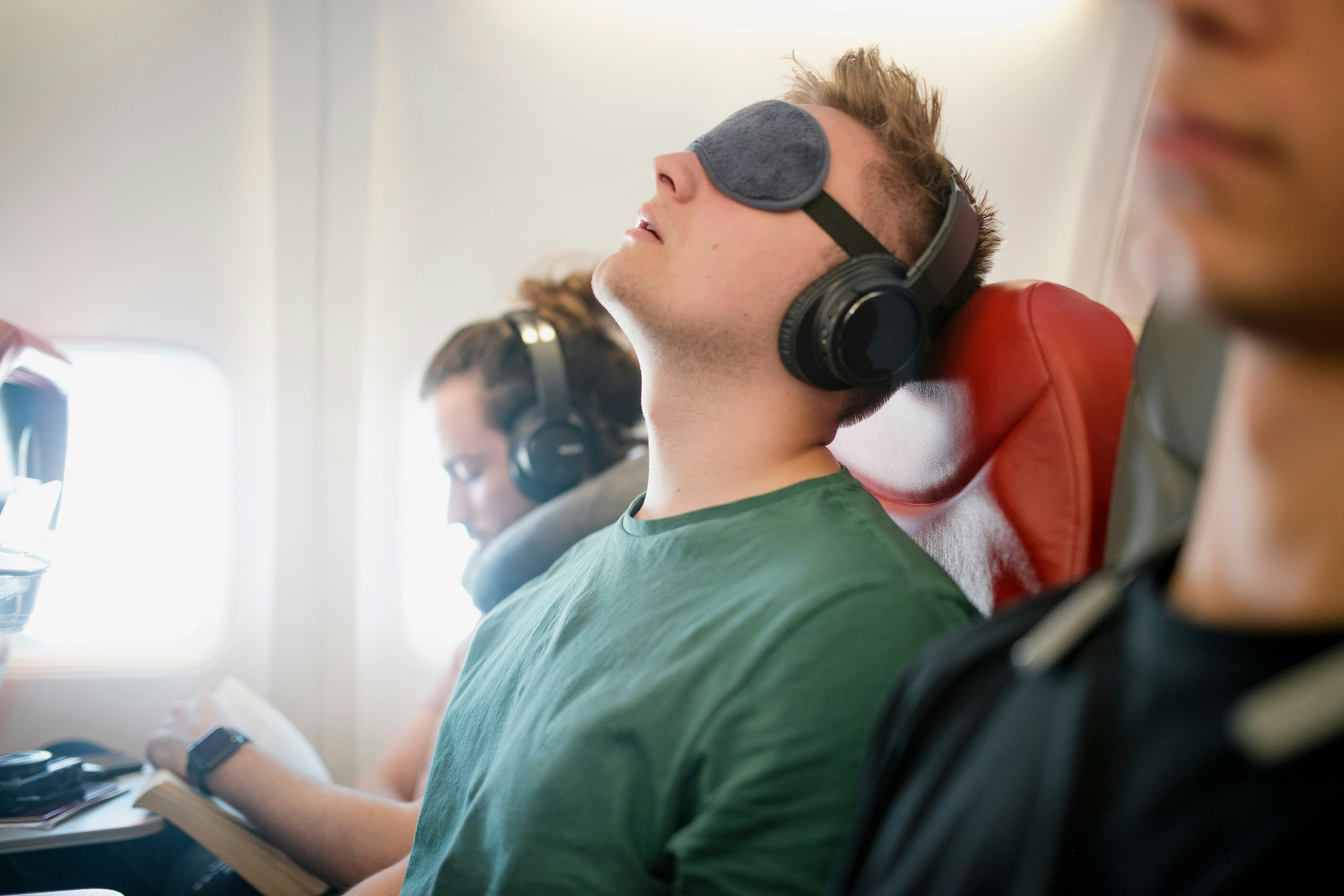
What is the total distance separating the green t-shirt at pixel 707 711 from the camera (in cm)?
63

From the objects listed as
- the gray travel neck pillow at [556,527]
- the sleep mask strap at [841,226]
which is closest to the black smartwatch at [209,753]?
the gray travel neck pillow at [556,527]

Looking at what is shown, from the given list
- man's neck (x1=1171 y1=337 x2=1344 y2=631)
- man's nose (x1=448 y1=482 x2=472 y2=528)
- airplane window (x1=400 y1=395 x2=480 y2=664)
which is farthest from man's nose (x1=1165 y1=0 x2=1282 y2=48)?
airplane window (x1=400 y1=395 x2=480 y2=664)

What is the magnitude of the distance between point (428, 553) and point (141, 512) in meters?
0.75

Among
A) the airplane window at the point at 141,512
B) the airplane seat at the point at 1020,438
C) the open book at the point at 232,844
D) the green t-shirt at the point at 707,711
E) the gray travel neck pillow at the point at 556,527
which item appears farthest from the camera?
the airplane window at the point at 141,512

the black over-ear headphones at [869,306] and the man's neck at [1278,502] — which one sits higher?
the black over-ear headphones at [869,306]

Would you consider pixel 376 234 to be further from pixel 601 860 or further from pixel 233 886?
pixel 601 860

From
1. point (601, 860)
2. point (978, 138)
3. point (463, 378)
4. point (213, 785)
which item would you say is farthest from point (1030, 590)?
point (978, 138)

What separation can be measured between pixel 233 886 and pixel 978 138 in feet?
8.37

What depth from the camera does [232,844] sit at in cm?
136

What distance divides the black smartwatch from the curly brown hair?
31.0 inches

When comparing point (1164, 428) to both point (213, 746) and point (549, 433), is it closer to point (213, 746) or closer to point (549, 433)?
point (549, 433)

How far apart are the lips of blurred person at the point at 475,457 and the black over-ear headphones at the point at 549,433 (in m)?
0.13

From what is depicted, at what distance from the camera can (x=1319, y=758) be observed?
0.97 feet

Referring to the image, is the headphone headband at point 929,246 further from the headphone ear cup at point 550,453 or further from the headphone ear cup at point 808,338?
the headphone ear cup at point 550,453
